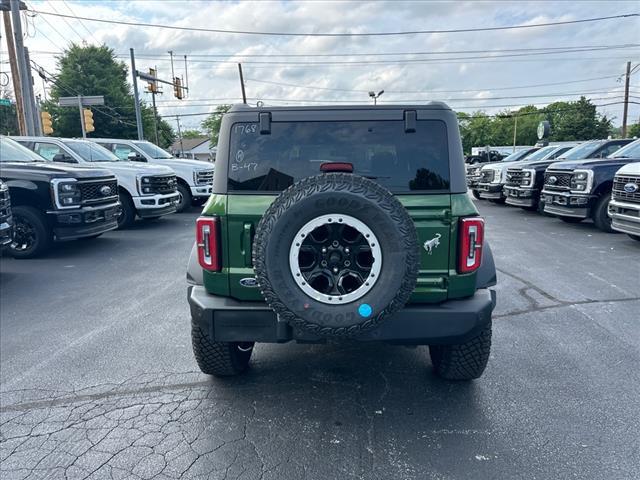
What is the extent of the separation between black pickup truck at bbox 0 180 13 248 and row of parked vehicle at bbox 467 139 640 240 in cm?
908

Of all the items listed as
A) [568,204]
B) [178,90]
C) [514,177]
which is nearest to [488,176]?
[514,177]

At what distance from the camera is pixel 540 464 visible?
2459mm

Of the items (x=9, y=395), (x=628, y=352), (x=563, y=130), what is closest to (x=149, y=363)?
(x=9, y=395)

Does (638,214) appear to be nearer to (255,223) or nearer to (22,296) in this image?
(255,223)

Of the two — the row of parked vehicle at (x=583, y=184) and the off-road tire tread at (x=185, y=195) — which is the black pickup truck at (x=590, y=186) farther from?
the off-road tire tread at (x=185, y=195)

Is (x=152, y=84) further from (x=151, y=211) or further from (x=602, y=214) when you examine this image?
(x=602, y=214)

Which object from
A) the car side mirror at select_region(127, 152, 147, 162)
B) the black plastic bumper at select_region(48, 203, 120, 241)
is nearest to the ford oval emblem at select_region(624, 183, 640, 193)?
the black plastic bumper at select_region(48, 203, 120, 241)

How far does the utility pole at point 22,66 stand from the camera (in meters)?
13.7

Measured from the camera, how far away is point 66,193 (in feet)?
24.5

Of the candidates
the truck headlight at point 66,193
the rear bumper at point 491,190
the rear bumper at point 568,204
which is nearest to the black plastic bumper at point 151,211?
the truck headlight at point 66,193

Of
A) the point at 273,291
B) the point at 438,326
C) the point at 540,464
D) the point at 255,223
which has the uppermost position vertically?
the point at 255,223

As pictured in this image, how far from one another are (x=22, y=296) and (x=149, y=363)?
9.79 feet

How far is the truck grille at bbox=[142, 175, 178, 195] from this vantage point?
33.6ft

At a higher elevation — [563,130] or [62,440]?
[563,130]
